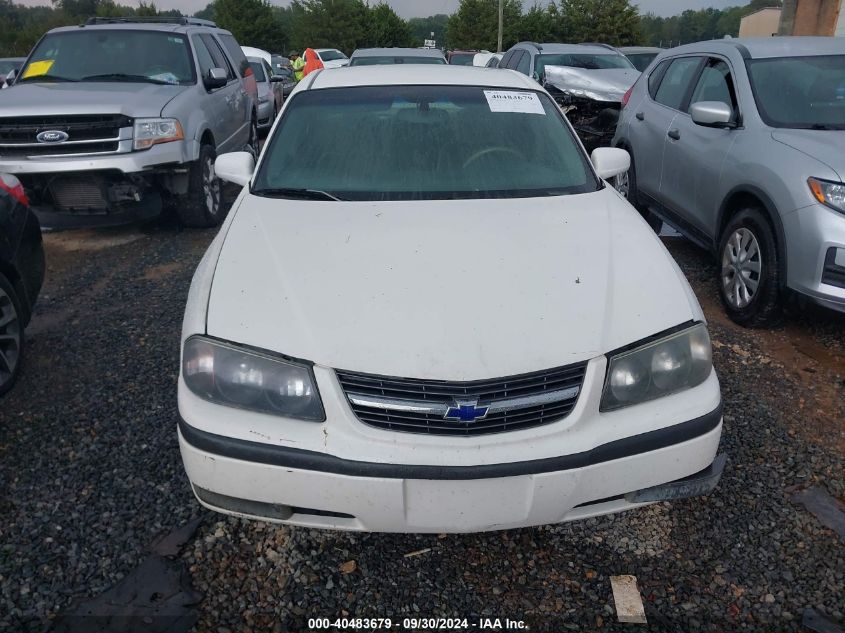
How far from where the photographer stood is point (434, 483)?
1979 mm

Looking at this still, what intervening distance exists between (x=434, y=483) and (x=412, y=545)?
648mm

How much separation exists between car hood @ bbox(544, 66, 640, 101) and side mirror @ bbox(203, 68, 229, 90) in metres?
4.74

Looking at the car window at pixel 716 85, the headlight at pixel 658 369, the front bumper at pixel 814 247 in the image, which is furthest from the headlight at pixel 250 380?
the car window at pixel 716 85

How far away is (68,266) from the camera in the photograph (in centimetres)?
565

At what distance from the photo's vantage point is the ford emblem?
18.6 feet

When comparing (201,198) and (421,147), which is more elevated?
(421,147)

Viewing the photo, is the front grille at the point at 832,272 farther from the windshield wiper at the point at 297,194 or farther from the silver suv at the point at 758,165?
the windshield wiper at the point at 297,194

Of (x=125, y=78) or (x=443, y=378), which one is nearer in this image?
(x=443, y=378)

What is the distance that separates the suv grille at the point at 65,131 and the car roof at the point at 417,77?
2.72 m

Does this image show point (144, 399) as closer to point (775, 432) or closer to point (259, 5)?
point (775, 432)

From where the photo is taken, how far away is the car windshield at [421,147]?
10.0ft

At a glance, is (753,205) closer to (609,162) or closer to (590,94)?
(609,162)

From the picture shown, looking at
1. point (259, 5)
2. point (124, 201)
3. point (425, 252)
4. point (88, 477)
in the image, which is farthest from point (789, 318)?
point (259, 5)

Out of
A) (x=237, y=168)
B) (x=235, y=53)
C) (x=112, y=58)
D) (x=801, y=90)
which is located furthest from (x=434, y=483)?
(x=235, y=53)
